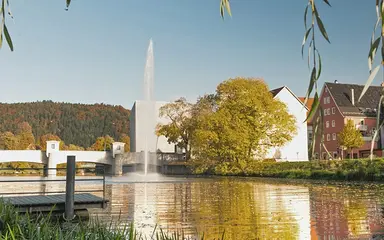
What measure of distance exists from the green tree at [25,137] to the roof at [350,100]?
214 ft

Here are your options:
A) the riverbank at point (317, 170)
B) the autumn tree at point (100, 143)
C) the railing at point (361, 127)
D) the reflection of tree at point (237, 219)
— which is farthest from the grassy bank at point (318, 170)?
the autumn tree at point (100, 143)

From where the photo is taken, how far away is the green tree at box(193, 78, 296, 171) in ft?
156

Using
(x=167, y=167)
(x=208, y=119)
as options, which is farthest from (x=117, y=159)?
(x=208, y=119)

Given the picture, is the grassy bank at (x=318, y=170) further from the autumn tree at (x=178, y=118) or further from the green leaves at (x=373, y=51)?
the green leaves at (x=373, y=51)

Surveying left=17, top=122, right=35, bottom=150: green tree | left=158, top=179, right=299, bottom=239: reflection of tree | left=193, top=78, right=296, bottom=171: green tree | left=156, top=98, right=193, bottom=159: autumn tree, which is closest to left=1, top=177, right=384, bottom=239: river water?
left=158, top=179, right=299, bottom=239: reflection of tree

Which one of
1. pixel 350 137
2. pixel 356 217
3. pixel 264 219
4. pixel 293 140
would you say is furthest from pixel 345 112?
pixel 264 219

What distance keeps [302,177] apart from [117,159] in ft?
140

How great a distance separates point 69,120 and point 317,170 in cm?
9048

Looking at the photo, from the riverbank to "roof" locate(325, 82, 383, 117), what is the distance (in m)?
26.8

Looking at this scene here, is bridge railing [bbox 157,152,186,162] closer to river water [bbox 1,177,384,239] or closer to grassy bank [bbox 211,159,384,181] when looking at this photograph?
grassy bank [bbox 211,159,384,181]

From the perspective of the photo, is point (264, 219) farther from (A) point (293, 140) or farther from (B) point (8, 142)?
(B) point (8, 142)

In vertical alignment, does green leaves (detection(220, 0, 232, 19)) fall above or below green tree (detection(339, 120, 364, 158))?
below

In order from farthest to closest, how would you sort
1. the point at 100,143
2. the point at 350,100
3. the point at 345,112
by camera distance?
the point at 100,143, the point at 350,100, the point at 345,112

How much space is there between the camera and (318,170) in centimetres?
3784
